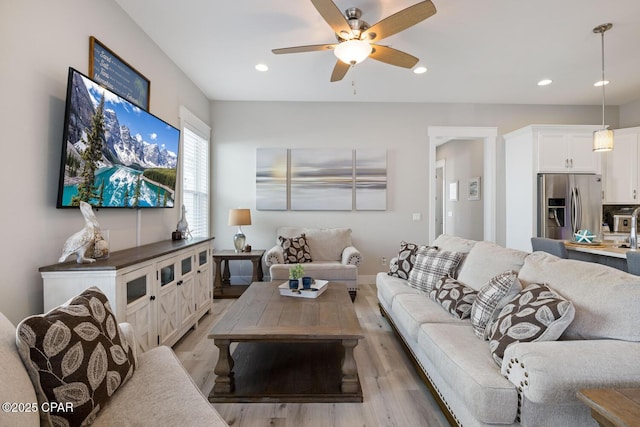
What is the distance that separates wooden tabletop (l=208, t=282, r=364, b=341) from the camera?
6.11ft

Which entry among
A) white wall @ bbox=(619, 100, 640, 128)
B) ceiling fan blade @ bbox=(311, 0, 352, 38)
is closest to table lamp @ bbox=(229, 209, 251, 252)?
ceiling fan blade @ bbox=(311, 0, 352, 38)

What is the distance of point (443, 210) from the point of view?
722 centimetres

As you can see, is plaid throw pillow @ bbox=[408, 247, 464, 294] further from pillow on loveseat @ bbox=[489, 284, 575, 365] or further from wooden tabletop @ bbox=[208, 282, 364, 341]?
pillow on loveseat @ bbox=[489, 284, 575, 365]

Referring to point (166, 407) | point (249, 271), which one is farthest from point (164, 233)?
point (166, 407)

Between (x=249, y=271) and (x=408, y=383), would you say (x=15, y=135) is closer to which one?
(x=408, y=383)

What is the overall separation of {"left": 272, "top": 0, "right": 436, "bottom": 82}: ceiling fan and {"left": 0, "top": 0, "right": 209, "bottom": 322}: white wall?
4.76 feet

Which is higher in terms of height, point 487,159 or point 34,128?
point 487,159

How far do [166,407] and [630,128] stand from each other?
643 centimetres

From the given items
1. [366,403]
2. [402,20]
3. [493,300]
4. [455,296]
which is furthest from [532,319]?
[402,20]

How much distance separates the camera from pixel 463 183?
6070mm

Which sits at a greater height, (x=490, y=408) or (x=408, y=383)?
(x=490, y=408)

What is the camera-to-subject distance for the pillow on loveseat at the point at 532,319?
4.55ft

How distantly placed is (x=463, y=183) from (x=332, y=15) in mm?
4872

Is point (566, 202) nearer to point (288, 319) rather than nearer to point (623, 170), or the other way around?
point (623, 170)
